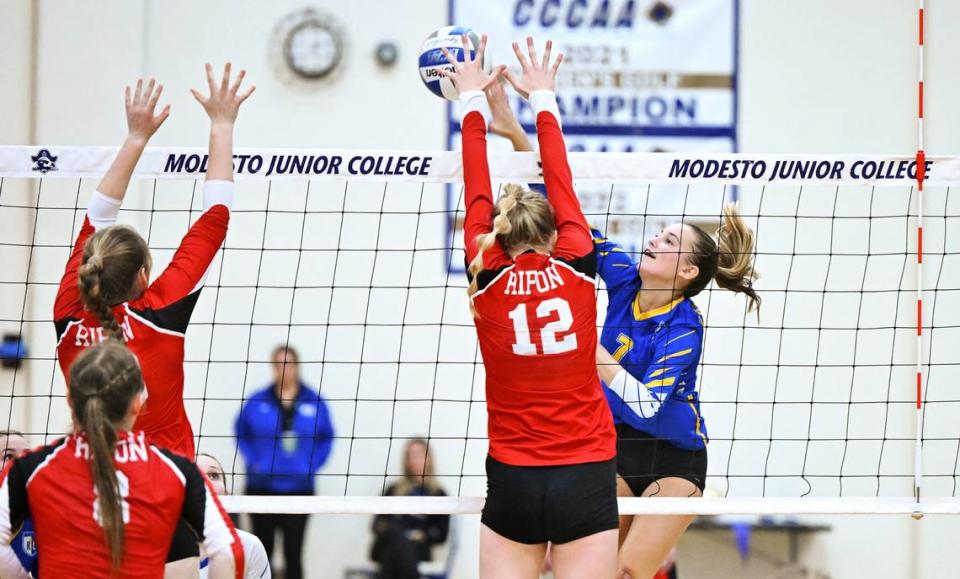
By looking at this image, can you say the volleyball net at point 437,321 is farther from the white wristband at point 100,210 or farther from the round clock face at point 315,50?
the white wristband at point 100,210

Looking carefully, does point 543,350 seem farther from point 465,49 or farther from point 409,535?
point 409,535

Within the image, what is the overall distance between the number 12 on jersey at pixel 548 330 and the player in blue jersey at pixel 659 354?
85 centimetres

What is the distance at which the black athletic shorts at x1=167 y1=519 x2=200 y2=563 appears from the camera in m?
3.48

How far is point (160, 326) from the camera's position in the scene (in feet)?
11.6

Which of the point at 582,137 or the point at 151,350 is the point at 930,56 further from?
the point at 151,350

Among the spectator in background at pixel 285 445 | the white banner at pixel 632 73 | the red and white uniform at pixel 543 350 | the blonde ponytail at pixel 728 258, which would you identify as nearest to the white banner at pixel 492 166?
the blonde ponytail at pixel 728 258

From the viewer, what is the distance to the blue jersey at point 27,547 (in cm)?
392

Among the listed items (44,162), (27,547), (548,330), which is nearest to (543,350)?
(548,330)

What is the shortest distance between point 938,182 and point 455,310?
4625 mm

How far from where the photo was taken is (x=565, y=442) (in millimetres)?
3611

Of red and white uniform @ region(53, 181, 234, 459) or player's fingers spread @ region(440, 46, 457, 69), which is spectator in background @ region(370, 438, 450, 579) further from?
red and white uniform @ region(53, 181, 234, 459)

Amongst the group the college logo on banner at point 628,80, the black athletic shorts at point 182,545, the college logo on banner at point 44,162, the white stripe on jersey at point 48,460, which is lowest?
the black athletic shorts at point 182,545

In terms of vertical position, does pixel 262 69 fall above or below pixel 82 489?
above

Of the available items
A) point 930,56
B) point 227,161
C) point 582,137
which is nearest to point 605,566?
point 227,161
